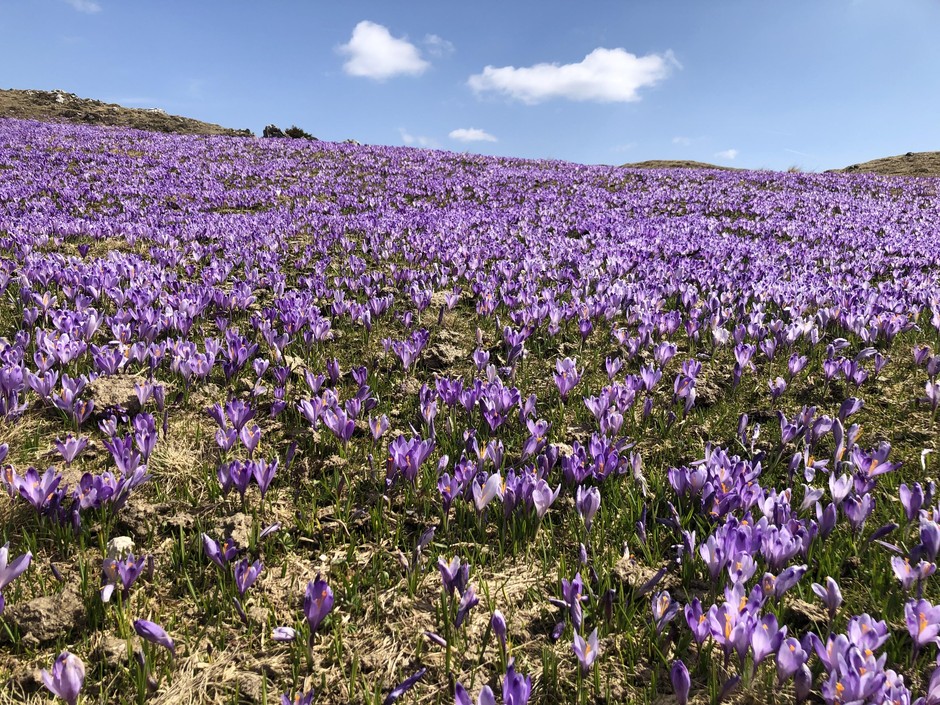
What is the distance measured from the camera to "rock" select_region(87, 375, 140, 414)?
4.03 meters

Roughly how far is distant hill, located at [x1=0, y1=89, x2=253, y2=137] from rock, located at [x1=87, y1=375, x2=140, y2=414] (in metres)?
43.3

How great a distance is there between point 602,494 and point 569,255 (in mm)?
6583

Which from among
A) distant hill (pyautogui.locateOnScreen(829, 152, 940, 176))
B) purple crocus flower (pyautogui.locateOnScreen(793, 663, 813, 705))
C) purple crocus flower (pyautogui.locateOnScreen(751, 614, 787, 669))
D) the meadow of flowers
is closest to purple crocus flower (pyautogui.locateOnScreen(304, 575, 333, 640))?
the meadow of flowers

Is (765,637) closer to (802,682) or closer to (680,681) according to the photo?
(802,682)

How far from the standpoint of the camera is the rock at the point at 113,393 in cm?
403

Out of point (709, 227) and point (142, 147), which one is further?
point (142, 147)

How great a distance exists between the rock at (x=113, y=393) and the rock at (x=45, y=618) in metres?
1.88

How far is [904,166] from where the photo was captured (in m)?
41.8

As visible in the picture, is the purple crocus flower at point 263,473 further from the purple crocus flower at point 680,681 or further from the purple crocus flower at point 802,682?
the purple crocus flower at point 802,682

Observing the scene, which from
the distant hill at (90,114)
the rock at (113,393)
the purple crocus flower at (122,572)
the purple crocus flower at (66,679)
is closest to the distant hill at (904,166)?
the rock at (113,393)

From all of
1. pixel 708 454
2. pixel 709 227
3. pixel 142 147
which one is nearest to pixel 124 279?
pixel 708 454

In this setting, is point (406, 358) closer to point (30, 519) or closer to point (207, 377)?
point (207, 377)

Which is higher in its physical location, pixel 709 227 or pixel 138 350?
pixel 709 227

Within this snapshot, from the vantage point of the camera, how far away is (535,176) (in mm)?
22891
